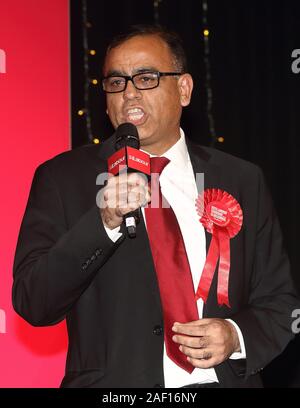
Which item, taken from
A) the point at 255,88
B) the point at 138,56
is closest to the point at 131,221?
the point at 138,56

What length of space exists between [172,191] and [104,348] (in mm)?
537

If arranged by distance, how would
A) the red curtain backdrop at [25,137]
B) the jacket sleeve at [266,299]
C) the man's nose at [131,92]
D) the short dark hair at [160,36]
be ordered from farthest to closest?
the red curtain backdrop at [25,137]
the short dark hair at [160,36]
the man's nose at [131,92]
the jacket sleeve at [266,299]

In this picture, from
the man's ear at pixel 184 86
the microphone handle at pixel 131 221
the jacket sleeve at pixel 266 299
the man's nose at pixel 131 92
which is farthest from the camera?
the man's ear at pixel 184 86

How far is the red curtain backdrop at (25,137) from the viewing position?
351cm

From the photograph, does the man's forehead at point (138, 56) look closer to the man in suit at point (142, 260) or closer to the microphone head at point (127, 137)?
the man in suit at point (142, 260)

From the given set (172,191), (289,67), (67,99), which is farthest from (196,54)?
(172,191)

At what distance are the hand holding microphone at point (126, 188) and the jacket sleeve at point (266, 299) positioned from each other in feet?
1.68

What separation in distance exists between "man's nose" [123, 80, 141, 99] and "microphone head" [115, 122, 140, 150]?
0.60ft

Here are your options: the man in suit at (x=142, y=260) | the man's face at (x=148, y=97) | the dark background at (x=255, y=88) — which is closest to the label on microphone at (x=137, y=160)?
the man in suit at (x=142, y=260)

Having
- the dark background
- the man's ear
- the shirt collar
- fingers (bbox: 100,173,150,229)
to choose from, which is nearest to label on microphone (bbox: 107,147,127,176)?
fingers (bbox: 100,173,150,229)

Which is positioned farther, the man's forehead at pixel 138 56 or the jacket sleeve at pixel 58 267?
the man's forehead at pixel 138 56

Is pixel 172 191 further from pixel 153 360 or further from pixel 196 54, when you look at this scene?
pixel 196 54

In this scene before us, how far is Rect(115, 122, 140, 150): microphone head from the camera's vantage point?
1.93 meters

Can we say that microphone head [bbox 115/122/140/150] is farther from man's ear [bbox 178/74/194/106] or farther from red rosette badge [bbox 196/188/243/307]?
man's ear [bbox 178/74/194/106]
